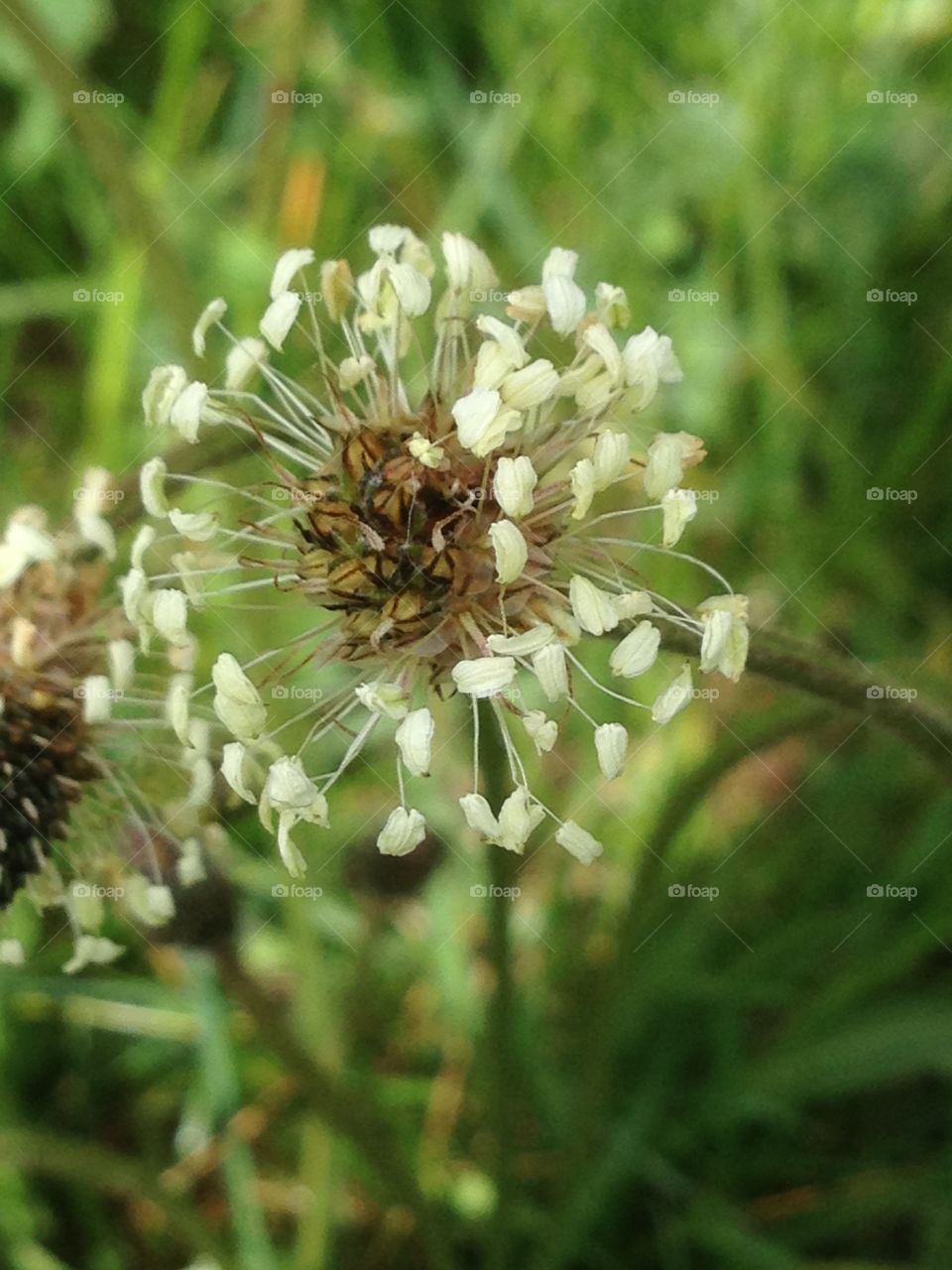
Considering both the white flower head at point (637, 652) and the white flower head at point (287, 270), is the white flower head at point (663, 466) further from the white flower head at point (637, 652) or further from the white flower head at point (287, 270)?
the white flower head at point (287, 270)

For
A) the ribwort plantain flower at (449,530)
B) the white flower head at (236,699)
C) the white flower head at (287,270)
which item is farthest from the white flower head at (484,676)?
the white flower head at (287,270)

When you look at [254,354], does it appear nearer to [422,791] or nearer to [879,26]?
[422,791]

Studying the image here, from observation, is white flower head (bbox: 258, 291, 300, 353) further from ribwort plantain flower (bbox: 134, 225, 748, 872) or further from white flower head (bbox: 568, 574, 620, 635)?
white flower head (bbox: 568, 574, 620, 635)

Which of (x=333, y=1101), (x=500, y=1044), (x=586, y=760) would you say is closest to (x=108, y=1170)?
(x=333, y=1101)

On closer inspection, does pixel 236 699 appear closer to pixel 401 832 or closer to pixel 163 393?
pixel 401 832

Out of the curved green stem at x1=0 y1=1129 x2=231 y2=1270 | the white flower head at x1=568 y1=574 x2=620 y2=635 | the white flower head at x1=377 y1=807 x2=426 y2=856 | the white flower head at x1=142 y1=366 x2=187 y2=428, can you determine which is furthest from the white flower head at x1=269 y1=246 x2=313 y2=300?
the curved green stem at x1=0 y1=1129 x2=231 y2=1270

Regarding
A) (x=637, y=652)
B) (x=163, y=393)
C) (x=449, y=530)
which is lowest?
(x=637, y=652)

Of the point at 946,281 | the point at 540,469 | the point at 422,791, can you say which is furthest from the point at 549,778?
the point at 540,469
